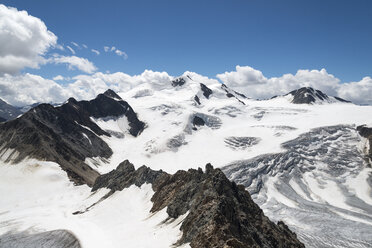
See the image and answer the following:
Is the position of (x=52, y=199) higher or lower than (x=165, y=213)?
lower

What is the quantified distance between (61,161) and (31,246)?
119m

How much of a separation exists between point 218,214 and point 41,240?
40.8 meters

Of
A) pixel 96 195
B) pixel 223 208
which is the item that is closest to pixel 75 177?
pixel 96 195

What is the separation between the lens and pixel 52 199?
121812mm

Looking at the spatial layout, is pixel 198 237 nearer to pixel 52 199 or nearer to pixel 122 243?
pixel 122 243

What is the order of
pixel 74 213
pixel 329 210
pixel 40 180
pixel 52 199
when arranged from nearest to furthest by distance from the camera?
pixel 74 213, pixel 52 199, pixel 40 180, pixel 329 210

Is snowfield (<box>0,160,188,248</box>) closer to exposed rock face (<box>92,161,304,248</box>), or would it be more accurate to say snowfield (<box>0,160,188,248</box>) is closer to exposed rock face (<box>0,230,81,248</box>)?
exposed rock face (<box>0,230,81,248</box>)

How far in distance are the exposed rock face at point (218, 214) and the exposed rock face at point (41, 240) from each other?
19837 mm

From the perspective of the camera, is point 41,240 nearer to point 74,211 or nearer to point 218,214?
point 74,211

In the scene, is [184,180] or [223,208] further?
[184,180]

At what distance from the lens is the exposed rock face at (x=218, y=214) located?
39.3 m

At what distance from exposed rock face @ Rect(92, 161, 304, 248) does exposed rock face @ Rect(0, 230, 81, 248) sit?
19837mm

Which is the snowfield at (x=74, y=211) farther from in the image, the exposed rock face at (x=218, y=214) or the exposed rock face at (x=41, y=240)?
the exposed rock face at (x=218, y=214)

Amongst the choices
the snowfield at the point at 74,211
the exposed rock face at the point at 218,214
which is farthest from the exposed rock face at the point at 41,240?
the exposed rock face at the point at 218,214
